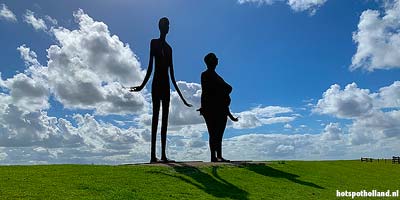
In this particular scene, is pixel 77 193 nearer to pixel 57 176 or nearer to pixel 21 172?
pixel 57 176

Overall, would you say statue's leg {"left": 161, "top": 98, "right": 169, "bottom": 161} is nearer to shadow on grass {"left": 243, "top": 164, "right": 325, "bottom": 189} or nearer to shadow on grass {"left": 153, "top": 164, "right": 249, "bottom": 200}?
shadow on grass {"left": 153, "top": 164, "right": 249, "bottom": 200}

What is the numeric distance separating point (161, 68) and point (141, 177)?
19.3ft

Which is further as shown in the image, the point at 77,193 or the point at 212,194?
the point at 212,194

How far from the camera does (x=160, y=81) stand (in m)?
21.0

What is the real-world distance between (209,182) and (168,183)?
5.88 feet

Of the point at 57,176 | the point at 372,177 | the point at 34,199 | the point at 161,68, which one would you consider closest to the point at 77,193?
the point at 34,199

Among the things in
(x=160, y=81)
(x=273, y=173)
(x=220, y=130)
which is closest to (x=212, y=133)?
(x=220, y=130)

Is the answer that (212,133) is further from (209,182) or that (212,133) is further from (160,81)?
(209,182)

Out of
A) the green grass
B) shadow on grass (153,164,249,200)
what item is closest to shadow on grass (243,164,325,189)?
the green grass

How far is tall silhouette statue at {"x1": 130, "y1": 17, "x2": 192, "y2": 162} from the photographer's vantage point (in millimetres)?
20922

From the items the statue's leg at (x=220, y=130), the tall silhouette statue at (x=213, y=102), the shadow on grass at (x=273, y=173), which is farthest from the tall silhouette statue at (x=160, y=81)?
the shadow on grass at (x=273, y=173)

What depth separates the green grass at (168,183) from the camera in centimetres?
1434

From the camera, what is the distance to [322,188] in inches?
776

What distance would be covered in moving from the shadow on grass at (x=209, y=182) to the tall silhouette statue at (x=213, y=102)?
375 cm
